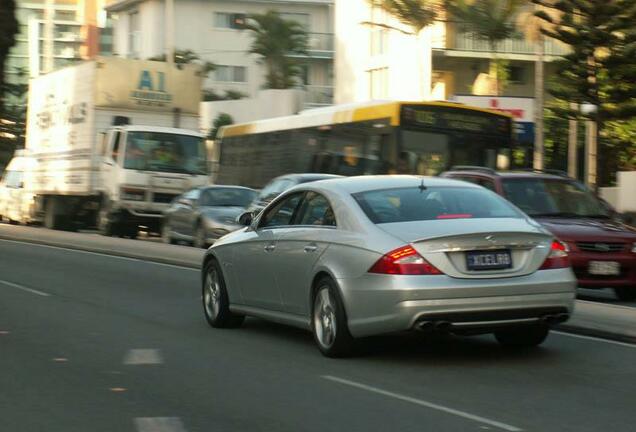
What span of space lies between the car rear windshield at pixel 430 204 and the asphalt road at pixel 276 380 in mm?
1101

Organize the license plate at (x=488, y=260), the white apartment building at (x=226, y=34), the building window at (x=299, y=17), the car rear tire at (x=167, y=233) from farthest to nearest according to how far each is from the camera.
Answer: the building window at (x=299, y=17)
the white apartment building at (x=226, y=34)
the car rear tire at (x=167, y=233)
the license plate at (x=488, y=260)

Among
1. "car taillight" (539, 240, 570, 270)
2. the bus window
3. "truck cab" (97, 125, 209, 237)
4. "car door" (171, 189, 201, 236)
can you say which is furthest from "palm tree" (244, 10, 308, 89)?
"car taillight" (539, 240, 570, 270)

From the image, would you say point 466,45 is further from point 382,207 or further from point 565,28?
point 382,207

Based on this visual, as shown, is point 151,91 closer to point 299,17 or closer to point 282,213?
point 282,213

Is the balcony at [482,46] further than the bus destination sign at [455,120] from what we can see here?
Yes

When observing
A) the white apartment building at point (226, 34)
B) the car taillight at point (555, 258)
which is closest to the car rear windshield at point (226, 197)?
the car taillight at point (555, 258)

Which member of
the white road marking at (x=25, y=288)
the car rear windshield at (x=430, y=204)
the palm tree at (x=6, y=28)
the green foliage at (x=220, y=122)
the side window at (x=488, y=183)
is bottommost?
the white road marking at (x=25, y=288)

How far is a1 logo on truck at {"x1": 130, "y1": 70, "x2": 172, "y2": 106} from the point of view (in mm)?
31141

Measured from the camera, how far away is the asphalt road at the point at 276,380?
24.2 feet

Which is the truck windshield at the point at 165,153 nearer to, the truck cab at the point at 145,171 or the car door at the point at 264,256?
the truck cab at the point at 145,171

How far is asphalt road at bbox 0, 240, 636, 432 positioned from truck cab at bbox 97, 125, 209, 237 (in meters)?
16.6

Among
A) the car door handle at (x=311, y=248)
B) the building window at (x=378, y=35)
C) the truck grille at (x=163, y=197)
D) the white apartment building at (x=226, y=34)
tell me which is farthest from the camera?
the white apartment building at (x=226, y=34)

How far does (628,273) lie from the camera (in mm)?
15281

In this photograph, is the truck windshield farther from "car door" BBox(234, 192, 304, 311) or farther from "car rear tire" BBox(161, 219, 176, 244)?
"car door" BBox(234, 192, 304, 311)
